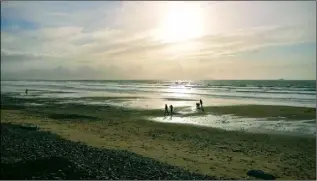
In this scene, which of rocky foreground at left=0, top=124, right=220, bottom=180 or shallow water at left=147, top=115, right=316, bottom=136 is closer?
rocky foreground at left=0, top=124, right=220, bottom=180

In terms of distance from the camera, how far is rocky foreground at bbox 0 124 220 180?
1174 centimetres

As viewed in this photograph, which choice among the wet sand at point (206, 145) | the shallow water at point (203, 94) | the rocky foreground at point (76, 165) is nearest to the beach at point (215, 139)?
the wet sand at point (206, 145)

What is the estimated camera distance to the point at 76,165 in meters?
12.4

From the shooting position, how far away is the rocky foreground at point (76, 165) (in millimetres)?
11742

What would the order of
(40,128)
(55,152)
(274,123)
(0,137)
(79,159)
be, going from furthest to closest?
(274,123), (40,128), (0,137), (55,152), (79,159)

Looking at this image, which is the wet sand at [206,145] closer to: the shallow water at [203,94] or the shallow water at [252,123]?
the shallow water at [252,123]

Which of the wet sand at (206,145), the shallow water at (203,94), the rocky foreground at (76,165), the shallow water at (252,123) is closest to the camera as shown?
the rocky foreground at (76,165)

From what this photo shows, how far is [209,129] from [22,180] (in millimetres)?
16961

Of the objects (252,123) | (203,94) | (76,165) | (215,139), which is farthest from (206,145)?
(203,94)

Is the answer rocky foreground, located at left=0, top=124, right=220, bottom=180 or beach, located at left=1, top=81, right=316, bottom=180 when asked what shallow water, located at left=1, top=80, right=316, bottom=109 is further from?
rocky foreground, located at left=0, top=124, right=220, bottom=180

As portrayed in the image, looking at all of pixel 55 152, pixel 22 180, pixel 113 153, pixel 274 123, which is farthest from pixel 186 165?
pixel 274 123

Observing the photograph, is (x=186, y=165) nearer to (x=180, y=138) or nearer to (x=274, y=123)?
(x=180, y=138)

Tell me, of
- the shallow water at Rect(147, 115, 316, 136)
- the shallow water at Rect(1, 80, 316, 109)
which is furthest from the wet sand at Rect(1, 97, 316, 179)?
the shallow water at Rect(1, 80, 316, 109)

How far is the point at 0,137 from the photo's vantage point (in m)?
18.6
